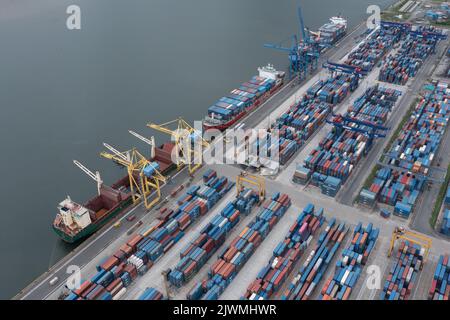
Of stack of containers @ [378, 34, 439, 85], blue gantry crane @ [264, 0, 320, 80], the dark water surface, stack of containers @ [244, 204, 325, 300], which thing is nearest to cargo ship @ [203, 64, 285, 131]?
the dark water surface

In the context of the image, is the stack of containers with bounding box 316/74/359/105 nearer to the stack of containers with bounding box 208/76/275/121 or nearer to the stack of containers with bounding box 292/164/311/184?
the stack of containers with bounding box 208/76/275/121

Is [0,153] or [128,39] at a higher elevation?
[128,39]

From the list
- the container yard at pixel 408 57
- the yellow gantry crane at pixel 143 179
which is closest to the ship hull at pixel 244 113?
the yellow gantry crane at pixel 143 179

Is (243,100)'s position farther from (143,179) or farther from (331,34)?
(331,34)

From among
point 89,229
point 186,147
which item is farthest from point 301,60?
point 89,229

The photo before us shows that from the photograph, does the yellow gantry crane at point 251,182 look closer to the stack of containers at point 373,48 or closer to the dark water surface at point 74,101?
the dark water surface at point 74,101
